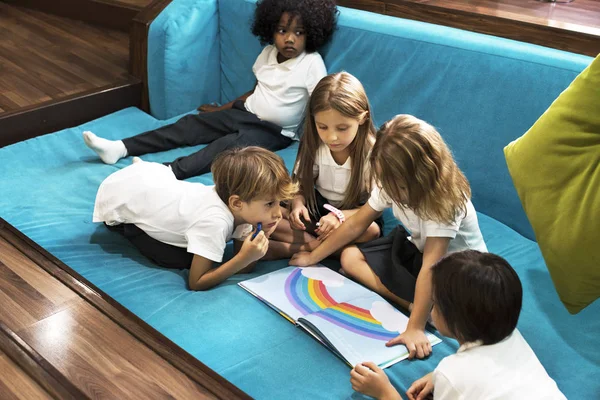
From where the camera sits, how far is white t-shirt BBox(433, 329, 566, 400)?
1293 millimetres

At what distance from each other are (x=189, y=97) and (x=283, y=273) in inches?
52.0

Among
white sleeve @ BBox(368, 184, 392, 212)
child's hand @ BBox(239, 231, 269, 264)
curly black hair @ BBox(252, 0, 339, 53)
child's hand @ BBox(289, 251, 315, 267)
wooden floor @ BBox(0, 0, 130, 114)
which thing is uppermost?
curly black hair @ BBox(252, 0, 339, 53)

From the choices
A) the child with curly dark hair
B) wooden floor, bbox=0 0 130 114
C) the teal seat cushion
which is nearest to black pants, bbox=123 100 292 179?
the child with curly dark hair

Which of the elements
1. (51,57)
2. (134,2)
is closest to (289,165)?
(51,57)

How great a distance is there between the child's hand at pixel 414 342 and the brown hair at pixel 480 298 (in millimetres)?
339

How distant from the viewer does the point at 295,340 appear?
1.71 metres

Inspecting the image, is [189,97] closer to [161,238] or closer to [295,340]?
[161,238]

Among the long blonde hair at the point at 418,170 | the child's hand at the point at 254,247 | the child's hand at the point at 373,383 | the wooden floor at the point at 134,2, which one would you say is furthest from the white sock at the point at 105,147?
the wooden floor at the point at 134,2

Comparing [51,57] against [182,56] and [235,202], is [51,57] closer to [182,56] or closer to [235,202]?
[182,56]

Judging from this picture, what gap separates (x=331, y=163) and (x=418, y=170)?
1.73 feet

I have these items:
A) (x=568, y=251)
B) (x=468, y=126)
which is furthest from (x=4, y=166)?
(x=568, y=251)

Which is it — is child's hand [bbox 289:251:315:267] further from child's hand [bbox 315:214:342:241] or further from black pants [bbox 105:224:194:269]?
black pants [bbox 105:224:194:269]

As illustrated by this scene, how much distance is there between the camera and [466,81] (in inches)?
90.4

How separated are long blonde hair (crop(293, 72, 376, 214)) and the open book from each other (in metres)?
0.28
